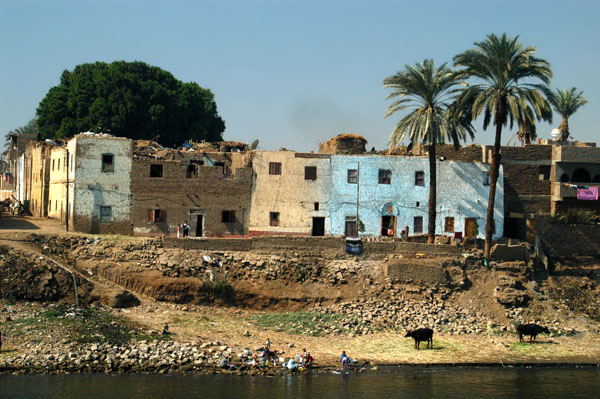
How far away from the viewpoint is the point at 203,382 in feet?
115

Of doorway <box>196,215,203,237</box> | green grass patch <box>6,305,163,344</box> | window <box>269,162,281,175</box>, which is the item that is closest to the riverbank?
green grass patch <box>6,305,163,344</box>

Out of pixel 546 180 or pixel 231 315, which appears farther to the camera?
pixel 546 180

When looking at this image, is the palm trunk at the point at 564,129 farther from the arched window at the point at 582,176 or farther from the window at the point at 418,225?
the window at the point at 418,225

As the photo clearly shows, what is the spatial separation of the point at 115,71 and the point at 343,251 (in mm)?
38820

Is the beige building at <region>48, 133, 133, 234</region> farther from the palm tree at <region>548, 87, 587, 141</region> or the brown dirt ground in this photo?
the palm tree at <region>548, 87, 587, 141</region>

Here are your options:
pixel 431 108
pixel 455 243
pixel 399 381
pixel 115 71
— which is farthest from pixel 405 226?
pixel 115 71

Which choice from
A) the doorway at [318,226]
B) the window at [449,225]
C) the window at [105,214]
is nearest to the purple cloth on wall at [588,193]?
the window at [449,225]

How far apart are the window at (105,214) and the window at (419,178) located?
877 inches

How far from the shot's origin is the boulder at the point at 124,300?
43.0m

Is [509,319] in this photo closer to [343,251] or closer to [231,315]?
[343,251]

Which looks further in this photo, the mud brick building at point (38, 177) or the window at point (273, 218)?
the mud brick building at point (38, 177)

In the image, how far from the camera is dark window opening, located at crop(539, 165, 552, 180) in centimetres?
5878

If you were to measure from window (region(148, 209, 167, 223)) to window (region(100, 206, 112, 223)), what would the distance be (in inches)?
105

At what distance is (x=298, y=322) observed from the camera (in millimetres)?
43969
